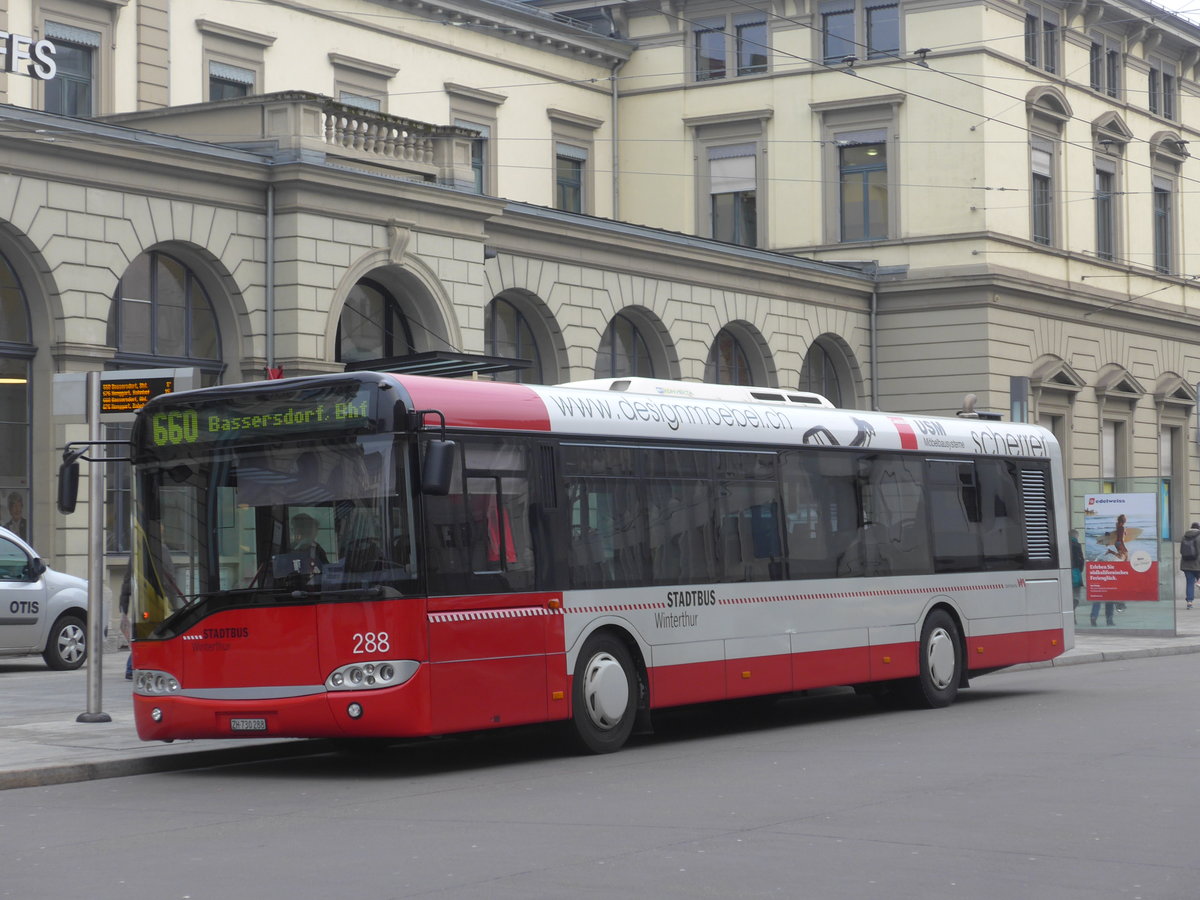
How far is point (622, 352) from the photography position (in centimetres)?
3572

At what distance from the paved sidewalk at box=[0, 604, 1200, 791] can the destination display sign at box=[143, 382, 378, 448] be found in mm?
2252

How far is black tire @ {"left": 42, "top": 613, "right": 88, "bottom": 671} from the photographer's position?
74.8 ft

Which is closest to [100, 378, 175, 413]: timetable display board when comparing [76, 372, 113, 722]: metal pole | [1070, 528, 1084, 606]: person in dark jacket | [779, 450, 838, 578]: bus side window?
[76, 372, 113, 722]: metal pole

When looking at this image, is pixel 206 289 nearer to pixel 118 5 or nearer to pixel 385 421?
pixel 118 5

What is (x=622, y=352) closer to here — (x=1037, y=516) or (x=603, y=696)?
(x=1037, y=516)

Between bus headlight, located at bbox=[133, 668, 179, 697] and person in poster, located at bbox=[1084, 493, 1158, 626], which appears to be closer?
bus headlight, located at bbox=[133, 668, 179, 697]

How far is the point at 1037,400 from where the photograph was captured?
42656 mm

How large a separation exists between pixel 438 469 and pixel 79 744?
158 inches

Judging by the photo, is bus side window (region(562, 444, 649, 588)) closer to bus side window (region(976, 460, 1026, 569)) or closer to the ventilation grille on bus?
bus side window (region(976, 460, 1026, 569))

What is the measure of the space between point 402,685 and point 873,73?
31348 millimetres

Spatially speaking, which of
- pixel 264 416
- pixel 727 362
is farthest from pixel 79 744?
pixel 727 362

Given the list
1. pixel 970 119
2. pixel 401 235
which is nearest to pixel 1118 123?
pixel 970 119

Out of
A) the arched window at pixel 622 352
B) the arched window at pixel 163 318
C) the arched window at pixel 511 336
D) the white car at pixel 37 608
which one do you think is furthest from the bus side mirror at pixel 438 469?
the arched window at pixel 622 352

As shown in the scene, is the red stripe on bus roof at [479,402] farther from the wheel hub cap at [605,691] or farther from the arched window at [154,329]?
the arched window at [154,329]
